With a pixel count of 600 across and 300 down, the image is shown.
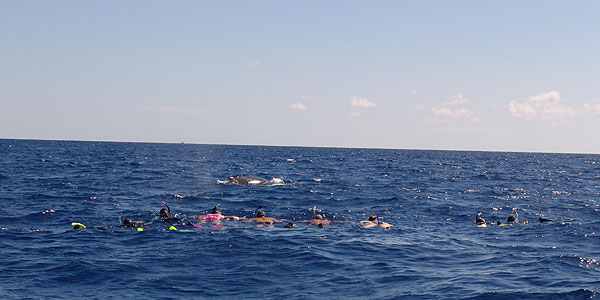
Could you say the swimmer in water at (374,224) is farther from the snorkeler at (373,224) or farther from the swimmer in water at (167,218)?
the swimmer in water at (167,218)

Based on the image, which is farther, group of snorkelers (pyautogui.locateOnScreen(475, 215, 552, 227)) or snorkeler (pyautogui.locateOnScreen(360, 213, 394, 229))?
group of snorkelers (pyautogui.locateOnScreen(475, 215, 552, 227))

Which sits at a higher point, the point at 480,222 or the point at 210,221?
the point at 480,222

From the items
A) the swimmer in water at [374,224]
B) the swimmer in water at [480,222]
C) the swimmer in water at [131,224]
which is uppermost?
the swimmer in water at [480,222]

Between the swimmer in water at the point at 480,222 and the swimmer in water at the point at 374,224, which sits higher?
the swimmer in water at the point at 480,222

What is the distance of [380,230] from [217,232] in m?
6.93

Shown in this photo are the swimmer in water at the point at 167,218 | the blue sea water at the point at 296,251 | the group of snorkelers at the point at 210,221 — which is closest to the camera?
the blue sea water at the point at 296,251

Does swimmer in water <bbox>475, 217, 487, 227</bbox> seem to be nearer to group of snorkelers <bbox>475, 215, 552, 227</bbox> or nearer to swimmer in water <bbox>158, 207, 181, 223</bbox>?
group of snorkelers <bbox>475, 215, 552, 227</bbox>

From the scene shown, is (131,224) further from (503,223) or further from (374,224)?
(503,223)

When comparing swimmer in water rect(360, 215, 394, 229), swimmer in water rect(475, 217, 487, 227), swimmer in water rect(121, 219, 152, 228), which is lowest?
swimmer in water rect(121, 219, 152, 228)

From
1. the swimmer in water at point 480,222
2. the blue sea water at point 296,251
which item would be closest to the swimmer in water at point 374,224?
the blue sea water at point 296,251

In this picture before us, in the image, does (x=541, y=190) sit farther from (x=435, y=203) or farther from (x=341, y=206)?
(x=341, y=206)

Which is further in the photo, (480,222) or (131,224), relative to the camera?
(480,222)

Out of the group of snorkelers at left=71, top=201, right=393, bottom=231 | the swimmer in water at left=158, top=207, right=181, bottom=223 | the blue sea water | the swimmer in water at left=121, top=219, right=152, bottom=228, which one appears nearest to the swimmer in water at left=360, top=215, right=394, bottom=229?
the group of snorkelers at left=71, top=201, right=393, bottom=231

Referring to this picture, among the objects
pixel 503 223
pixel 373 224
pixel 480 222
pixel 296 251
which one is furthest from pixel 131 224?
pixel 503 223
